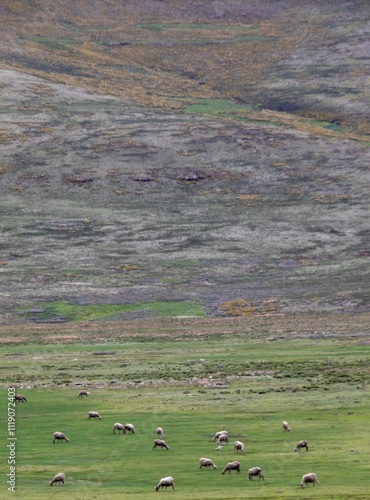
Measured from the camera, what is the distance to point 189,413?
54062mm

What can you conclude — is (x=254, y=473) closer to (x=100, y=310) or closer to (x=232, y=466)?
(x=232, y=466)

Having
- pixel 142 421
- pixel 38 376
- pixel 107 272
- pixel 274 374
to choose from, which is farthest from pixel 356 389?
pixel 107 272

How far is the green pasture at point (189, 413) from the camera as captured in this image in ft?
132

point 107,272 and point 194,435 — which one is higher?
point 194,435

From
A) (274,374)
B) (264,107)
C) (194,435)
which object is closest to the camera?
(194,435)

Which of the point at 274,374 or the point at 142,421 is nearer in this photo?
the point at 142,421

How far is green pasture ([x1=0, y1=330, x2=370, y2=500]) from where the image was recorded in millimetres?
40125

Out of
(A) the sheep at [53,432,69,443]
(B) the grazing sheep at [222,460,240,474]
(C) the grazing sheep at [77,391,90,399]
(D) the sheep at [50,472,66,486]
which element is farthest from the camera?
(C) the grazing sheep at [77,391,90,399]

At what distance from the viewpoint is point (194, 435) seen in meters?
→ 48.7

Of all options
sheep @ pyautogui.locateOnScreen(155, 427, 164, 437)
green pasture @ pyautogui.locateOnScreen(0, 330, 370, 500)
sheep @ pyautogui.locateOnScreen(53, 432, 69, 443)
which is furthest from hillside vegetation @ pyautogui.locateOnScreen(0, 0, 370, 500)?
sheep @ pyautogui.locateOnScreen(155, 427, 164, 437)

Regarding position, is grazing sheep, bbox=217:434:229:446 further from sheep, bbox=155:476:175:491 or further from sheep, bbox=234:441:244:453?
sheep, bbox=155:476:175:491

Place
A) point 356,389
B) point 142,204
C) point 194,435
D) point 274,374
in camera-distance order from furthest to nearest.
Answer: point 142,204
point 274,374
point 356,389
point 194,435

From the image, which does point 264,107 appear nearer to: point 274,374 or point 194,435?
point 274,374

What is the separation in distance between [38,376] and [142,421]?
1635cm
